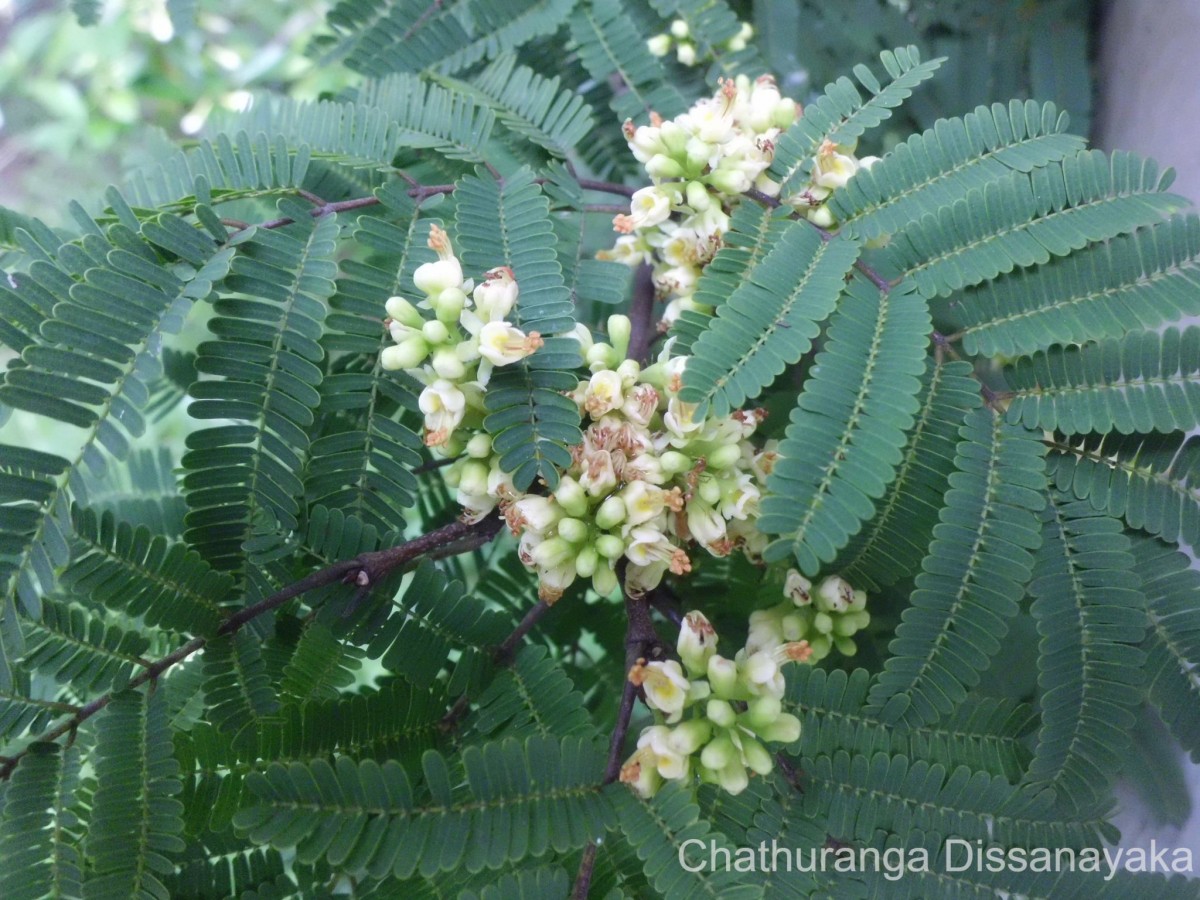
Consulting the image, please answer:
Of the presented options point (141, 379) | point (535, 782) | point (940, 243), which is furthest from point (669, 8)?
point (535, 782)

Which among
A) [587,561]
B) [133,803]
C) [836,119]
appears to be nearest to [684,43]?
[836,119]

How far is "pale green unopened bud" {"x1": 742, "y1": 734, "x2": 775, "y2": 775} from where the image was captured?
2.19 feet

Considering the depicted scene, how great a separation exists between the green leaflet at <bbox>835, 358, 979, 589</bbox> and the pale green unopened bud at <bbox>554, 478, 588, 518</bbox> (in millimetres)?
225

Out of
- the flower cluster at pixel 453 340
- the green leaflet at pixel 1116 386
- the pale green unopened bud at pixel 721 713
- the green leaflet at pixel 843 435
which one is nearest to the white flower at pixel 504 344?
the flower cluster at pixel 453 340

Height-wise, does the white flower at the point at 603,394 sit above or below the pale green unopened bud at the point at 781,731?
above

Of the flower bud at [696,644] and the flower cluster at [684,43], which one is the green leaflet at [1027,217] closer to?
the flower bud at [696,644]

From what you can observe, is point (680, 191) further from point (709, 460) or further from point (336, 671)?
point (336, 671)

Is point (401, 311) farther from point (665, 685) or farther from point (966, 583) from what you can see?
point (966, 583)

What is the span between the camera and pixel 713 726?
2.27ft

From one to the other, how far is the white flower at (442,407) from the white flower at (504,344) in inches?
1.7

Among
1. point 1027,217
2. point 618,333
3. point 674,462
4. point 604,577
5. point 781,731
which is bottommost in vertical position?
point 781,731

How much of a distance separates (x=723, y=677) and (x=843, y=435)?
0.70 feet

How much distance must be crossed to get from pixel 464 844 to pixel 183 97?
8.25 ft

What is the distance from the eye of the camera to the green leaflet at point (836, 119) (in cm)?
83
